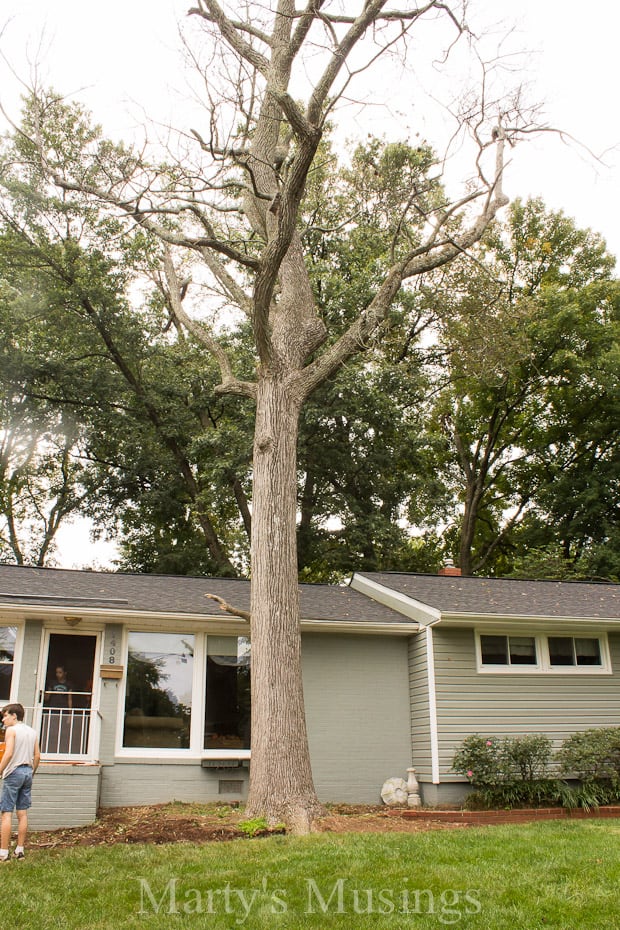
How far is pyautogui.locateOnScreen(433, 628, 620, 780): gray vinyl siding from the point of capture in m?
11.4

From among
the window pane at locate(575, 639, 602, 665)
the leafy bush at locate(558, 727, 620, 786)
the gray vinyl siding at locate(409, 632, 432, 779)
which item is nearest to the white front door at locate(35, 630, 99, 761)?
the gray vinyl siding at locate(409, 632, 432, 779)

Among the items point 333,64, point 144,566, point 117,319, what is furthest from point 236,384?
point 144,566

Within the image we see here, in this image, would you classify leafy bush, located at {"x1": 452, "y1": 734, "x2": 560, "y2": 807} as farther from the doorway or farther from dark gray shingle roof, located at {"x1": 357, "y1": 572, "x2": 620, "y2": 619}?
the doorway

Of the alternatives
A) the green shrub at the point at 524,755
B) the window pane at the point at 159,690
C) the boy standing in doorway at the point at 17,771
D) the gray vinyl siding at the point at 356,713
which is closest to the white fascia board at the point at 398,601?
the gray vinyl siding at the point at 356,713

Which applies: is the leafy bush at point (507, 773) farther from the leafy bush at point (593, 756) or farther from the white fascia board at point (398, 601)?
the white fascia board at point (398, 601)

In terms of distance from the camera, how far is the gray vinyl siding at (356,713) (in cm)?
1143

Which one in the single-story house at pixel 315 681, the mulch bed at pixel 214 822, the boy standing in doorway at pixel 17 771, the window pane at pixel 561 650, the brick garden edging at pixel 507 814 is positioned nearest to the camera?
the boy standing in doorway at pixel 17 771

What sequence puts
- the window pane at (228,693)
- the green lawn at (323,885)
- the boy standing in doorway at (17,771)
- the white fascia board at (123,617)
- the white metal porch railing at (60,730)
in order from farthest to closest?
the window pane at (228,693), the white fascia board at (123,617), the white metal porch railing at (60,730), the boy standing in doorway at (17,771), the green lawn at (323,885)

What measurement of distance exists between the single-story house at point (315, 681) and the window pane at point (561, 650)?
0.02m

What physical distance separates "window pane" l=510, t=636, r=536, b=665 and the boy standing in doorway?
23.7 ft

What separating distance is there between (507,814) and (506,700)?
2.23 meters

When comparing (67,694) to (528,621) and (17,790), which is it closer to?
(17,790)

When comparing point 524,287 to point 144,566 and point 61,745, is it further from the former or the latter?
point 61,745

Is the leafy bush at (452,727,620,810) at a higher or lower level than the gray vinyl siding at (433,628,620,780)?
lower
